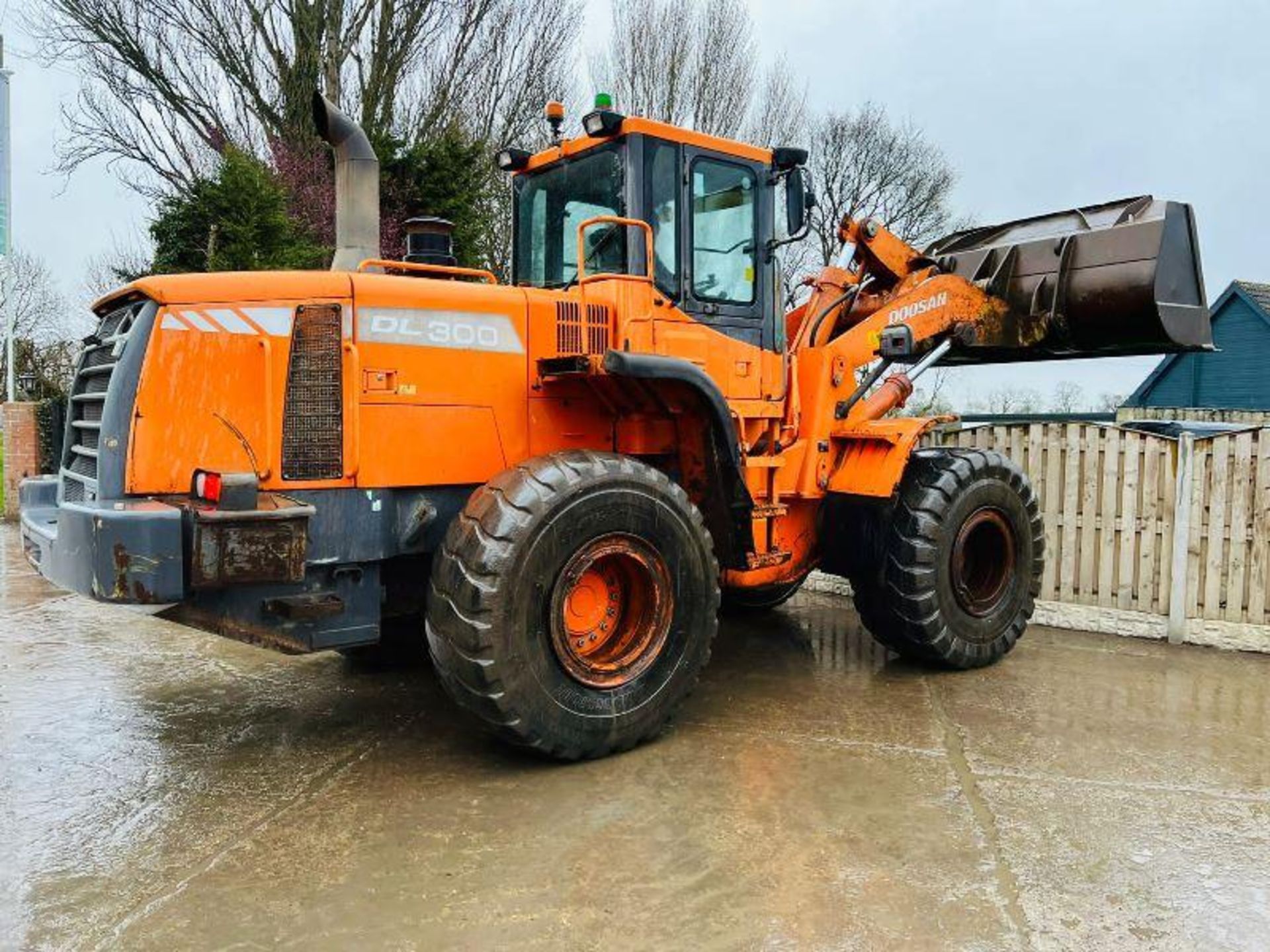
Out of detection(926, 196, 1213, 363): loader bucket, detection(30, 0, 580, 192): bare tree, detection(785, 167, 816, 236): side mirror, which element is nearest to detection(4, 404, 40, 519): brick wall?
detection(30, 0, 580, 192): bare tree

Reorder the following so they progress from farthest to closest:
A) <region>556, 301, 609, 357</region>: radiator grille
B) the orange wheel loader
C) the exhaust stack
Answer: the exhaust stack
<region>556, 301, 609, 357</region>: radiator grille
the orange wheel loader

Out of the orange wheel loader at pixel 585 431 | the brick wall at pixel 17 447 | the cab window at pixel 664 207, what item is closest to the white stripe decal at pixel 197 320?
the orange wheel loader at pixel 585 431

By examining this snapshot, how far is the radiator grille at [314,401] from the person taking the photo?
403cm

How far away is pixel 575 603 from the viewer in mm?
4449

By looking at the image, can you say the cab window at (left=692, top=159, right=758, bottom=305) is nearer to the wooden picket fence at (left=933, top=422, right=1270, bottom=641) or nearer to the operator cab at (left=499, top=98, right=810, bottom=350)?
the operator cab at (left=499, top=98, right=810, bottom=350)

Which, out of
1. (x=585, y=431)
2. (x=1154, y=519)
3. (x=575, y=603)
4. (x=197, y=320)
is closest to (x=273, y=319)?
(x=197, y=320)

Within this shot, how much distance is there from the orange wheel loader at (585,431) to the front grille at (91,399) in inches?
0.8

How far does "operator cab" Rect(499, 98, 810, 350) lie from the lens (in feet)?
16.3

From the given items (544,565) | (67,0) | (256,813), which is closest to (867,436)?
(544,565)

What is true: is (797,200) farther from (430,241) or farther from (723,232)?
(430,241)

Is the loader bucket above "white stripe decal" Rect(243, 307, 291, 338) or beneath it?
above

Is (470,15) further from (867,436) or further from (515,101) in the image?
(867,436)

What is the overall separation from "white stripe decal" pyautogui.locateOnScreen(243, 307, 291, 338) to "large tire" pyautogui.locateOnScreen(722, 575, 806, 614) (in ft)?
13.2

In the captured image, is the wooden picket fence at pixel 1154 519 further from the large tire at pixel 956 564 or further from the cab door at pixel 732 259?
the cab door at pixel 732 259
